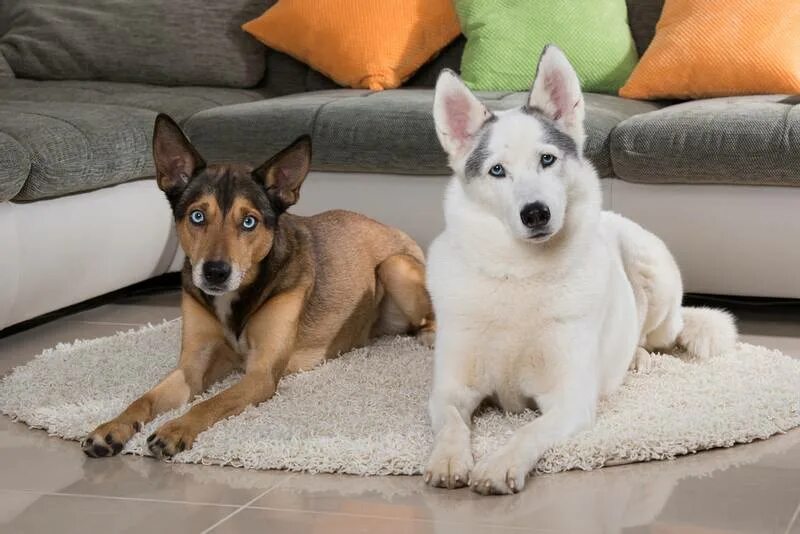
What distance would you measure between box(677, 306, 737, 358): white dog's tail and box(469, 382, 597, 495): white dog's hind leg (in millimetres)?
796

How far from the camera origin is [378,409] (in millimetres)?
3115

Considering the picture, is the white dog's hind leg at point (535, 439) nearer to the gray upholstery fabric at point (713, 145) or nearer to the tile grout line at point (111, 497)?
the tile grout line at point (111, 497)

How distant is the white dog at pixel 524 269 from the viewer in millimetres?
2777

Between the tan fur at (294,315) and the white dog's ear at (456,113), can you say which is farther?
the tan fur at (294,315)

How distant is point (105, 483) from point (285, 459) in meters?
0.38

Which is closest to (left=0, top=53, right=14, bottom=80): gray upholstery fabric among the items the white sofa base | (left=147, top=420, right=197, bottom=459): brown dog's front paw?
the white sofa base

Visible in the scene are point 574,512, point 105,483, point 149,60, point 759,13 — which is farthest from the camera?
point 149,60

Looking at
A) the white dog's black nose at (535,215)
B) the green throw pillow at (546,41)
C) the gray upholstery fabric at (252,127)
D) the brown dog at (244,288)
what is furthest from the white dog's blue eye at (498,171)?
the green throw pillow at (546,41)

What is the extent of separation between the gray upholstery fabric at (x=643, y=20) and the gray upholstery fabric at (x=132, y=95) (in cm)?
161

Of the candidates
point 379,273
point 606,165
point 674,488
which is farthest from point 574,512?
point 606,165

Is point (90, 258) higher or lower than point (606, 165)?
lower

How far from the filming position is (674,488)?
2.57 meters

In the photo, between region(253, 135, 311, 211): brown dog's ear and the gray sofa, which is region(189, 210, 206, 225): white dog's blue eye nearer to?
region(253, 135, 311, 211): brown dog's ear

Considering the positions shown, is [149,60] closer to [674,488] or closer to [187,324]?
[187,324]
